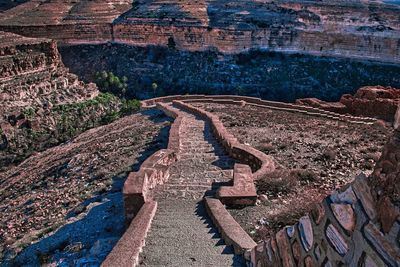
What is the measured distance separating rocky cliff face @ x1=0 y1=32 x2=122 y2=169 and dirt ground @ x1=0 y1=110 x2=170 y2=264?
8.42 ft

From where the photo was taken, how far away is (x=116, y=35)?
129 ft


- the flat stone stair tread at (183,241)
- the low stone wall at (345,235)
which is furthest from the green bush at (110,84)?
the low stone wall at (345,235)

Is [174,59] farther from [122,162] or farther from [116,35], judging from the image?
[122,162]

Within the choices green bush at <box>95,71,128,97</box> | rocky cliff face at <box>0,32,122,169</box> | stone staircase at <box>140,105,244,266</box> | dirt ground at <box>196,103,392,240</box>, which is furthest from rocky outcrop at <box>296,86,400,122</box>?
green bush at <box>95,71,128,97</box>

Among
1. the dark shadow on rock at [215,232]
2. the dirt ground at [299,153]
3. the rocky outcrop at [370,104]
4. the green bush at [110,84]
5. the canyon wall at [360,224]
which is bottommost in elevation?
the green bush at [110,84]

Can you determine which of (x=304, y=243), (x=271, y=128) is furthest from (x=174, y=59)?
(x=304, y=243)

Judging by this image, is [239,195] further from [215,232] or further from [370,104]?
[370,104]

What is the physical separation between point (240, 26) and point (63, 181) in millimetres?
28079

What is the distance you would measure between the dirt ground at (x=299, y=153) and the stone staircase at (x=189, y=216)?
82 cm

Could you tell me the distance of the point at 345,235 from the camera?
3.09 m

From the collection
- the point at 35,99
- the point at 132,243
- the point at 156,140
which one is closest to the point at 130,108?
the point at 35,99

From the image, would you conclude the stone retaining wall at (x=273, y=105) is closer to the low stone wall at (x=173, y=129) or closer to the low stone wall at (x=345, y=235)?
the low stone wall at (x=173, y=129)

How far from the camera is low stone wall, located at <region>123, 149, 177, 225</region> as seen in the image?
8.09 m

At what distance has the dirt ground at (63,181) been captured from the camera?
369 inches
